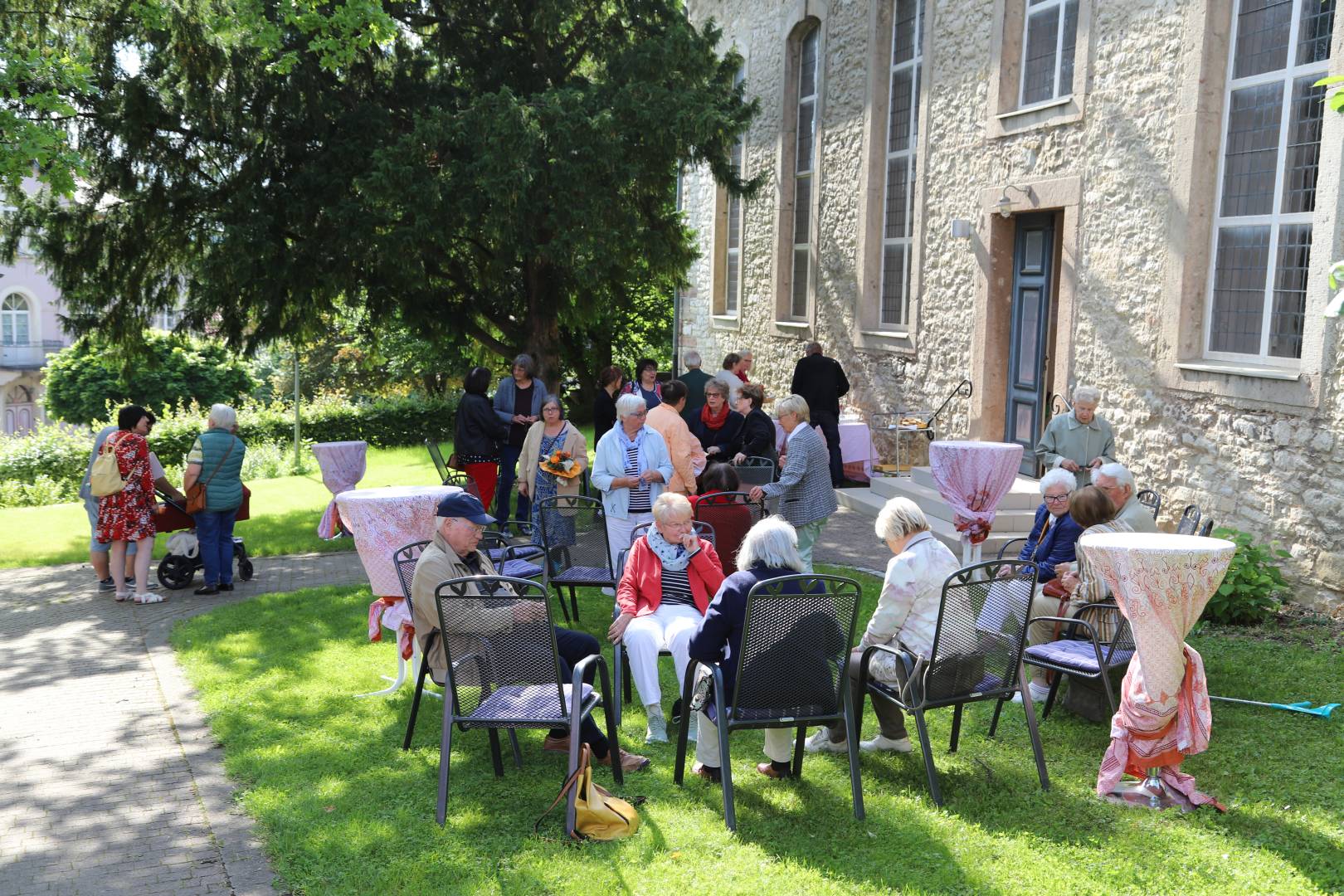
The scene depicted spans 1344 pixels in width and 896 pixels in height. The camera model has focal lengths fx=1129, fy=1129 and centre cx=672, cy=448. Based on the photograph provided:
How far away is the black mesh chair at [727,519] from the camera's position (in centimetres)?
779

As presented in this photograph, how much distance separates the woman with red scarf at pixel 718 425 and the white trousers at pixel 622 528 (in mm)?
1906

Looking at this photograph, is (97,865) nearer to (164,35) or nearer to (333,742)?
(333,742)

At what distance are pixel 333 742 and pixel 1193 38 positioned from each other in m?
8.26

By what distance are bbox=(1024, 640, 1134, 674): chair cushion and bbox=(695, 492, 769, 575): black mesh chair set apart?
2354 millimetres

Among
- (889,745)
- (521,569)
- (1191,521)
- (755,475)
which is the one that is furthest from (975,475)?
(521,569)

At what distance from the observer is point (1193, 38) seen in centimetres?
903

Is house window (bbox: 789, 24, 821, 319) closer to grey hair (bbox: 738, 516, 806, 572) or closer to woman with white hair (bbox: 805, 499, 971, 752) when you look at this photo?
woman with white hair (bbox: 805, 499, 971, 752)

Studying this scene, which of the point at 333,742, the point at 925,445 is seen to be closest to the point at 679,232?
the point at 925,445

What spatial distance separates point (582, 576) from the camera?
7379mm

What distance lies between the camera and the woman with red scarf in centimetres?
1024

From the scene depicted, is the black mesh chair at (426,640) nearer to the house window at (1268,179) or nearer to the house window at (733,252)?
the house window at (1268,179)

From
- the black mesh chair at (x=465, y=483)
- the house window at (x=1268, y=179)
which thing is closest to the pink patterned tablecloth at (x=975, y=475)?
the house window at (x=1268, y=179)

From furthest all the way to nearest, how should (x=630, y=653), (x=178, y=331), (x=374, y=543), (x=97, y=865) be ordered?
1. (x=178, y=331)
2. (x=374, y=543)
3. (x=630, y=653)
4. (x=97, y=865)

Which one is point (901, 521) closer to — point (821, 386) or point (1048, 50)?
point (821, 386)
